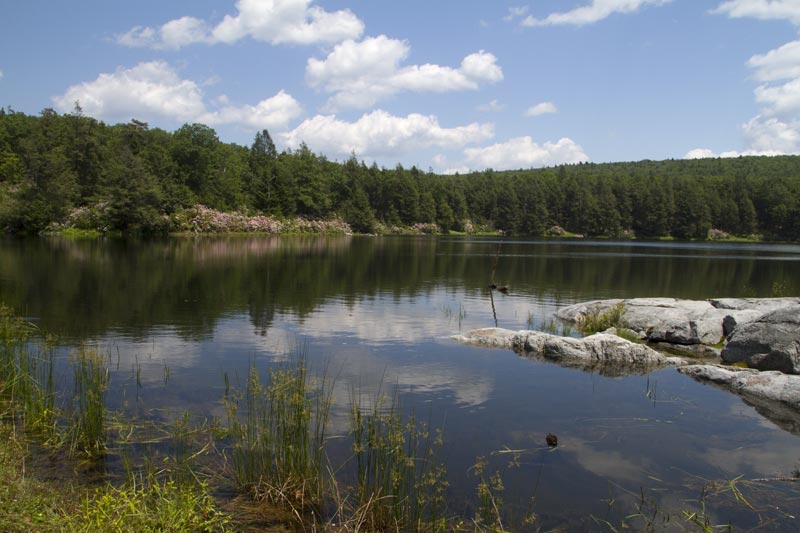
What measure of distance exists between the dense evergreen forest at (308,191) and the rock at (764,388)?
7551 cm

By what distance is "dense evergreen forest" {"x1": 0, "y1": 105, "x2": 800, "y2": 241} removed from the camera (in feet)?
246

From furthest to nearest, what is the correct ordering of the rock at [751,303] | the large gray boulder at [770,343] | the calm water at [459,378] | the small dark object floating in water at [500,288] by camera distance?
the small dark object floating in water at [500,288]
the rock at [751,303]
the large gray boulder at [770,343]
the calm water at [459,378]

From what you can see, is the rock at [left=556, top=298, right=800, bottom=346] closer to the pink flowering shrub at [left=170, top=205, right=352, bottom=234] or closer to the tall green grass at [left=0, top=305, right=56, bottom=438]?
the tall green grass at [left=0, top=305, right=56, bottom=438]

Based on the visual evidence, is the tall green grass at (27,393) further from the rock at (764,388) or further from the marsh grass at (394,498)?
the rock at (764,388)

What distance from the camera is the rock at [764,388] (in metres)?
11.7

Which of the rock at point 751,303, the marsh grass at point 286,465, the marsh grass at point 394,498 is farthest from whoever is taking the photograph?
the rock at point 751,303

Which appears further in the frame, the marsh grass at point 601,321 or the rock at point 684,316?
the marsh grass at point 601,321

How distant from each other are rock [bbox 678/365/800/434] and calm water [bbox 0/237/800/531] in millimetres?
423

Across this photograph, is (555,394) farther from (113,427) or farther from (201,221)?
(201,221)

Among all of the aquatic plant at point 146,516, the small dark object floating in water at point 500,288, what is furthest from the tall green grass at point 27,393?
the small dark object floating in water at point 500,288

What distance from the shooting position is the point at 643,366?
15.6 m

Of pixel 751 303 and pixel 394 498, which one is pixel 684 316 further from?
pixel 394 498

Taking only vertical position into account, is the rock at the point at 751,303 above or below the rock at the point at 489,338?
above

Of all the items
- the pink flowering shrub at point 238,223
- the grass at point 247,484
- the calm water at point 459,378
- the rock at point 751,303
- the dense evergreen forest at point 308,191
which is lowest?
the calm water at point 459,378
